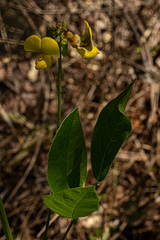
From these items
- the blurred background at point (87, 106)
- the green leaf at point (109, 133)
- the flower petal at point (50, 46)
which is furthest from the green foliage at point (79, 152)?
the blurred background at point (87, 106)

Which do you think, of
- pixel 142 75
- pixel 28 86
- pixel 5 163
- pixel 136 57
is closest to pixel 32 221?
pixel 5 163

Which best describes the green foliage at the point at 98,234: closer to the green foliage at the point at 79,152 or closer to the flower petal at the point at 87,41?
the green foliage at the point at 79,152

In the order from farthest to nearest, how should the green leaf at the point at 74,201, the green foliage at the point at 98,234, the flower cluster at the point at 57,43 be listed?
1. the green foliage at the point at 98,234
2. the flower cluster at the point at 57,43
3. the green leaf at the point at 74,201

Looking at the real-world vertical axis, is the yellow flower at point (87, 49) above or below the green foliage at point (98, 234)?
above

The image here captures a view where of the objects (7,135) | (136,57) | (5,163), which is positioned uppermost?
(136,57)

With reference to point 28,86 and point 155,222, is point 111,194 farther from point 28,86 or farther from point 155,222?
point 28,86

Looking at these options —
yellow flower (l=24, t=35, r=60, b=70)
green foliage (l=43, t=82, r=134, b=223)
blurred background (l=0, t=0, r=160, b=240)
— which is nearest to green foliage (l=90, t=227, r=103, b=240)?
blurred background (l=0, t=0, r=160, b=240)

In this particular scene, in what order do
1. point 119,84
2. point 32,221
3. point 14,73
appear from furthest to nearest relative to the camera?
point 119,84, point 14,73, point 32,221
